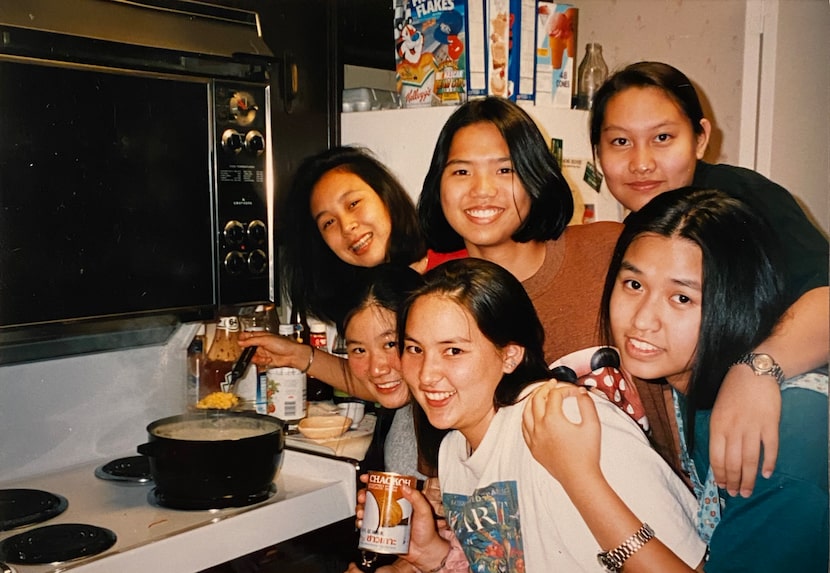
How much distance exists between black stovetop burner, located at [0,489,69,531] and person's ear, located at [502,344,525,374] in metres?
0.76

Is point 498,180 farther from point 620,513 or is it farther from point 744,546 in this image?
point 744,546

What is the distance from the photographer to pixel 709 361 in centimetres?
117

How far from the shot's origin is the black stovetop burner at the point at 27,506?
4.46 ft

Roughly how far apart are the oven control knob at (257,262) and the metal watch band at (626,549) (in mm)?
725

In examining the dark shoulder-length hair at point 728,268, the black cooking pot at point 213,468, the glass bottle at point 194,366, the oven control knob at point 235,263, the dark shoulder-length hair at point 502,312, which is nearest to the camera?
the dark shoulder-length hair at point 728,268

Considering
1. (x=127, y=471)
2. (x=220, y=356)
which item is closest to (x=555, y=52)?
(x=220, y=356)

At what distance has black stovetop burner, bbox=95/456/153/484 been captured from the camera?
60.1 inches

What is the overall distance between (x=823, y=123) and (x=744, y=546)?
589 millimetres

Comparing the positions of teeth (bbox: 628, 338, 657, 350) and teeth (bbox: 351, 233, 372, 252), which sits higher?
teeth (bbox: 351, 233, 372, 252)

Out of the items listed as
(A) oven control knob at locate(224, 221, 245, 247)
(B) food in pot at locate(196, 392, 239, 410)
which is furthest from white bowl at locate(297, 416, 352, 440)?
(A) oven control knob at locate(224, 221, 245, 247)

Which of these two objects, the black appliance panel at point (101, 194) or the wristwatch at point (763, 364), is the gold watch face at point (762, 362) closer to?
the wristwatch at point (763, 364)

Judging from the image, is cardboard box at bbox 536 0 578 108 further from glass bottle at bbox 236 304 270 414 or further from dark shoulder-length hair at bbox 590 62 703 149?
glass bottle at bbox 236 304 270 414

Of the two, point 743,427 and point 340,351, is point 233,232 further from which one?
point 743,427

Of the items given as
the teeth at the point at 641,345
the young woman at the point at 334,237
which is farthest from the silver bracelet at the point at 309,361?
the teeth at the point at 641,345
